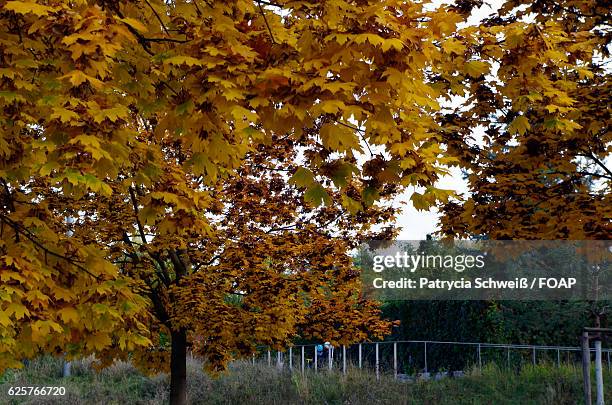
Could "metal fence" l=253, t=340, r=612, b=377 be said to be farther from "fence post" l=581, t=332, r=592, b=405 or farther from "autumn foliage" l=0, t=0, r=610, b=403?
"autumn foliage" l=0, t=0, r=610, b=403

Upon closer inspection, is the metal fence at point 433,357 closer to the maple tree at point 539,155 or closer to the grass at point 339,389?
the grass at point 339,389

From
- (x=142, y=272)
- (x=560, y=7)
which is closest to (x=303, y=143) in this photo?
(x=142, y=272)

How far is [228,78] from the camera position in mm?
5094

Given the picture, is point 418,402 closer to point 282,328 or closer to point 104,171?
point 282,328

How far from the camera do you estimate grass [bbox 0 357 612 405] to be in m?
16.8

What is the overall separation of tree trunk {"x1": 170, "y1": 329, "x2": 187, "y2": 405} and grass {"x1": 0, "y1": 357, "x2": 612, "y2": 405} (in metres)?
1.04

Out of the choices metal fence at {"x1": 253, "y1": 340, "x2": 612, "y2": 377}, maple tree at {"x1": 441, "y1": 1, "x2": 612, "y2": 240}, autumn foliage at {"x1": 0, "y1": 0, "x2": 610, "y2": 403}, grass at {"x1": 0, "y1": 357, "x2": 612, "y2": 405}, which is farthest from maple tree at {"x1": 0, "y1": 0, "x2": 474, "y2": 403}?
metal fence at {"x1": 253, "y1": 340, "x2": 612, "y2": 377}

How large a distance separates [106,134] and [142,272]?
350 inches

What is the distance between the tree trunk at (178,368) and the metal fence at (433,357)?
258 inches

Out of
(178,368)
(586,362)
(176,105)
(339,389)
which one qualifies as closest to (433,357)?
(339,389)

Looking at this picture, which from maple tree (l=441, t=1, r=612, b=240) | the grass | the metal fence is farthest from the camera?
the metal fence

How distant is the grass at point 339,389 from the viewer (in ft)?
55.1

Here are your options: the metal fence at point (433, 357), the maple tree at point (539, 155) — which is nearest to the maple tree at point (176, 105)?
the maple tree at point (539, 155)

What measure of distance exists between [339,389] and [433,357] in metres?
8.52
